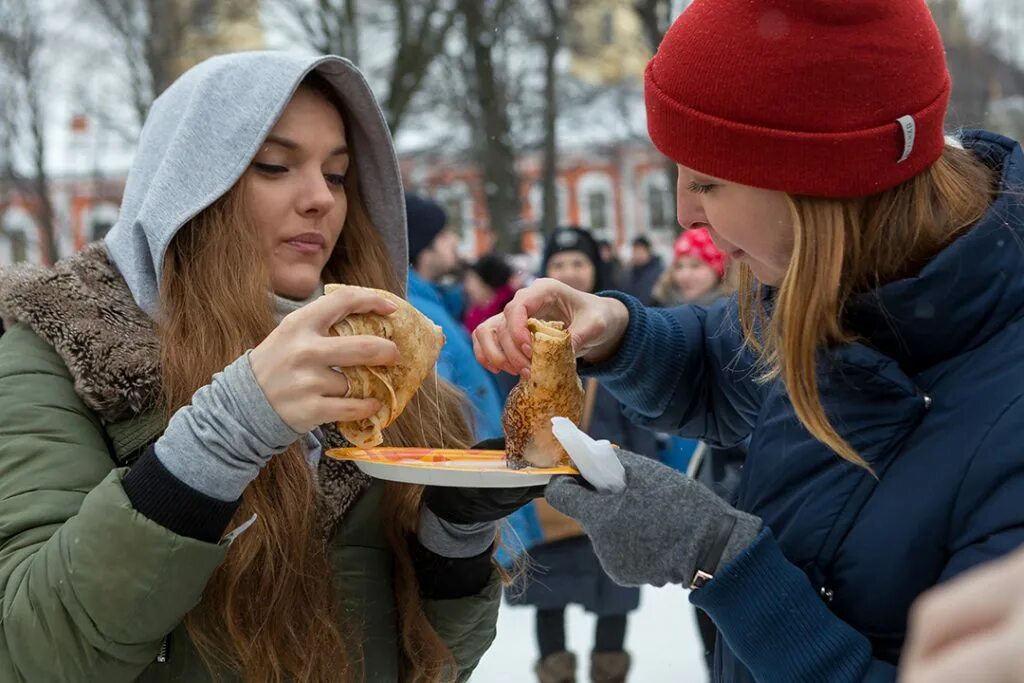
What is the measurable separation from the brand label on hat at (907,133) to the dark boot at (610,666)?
5.41m

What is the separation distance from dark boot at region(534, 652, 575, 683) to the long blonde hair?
201 inches

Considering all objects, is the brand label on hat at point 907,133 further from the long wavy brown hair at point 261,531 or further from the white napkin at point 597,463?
the long wavy brown hair at point 261,531

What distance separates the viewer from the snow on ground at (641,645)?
7.18 meters

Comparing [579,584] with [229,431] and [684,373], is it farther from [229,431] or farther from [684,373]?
[229,431]

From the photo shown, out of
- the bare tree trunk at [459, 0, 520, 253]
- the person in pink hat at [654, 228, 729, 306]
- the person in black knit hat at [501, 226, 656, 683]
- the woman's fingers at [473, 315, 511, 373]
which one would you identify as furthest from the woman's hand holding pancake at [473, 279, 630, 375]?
the bare tree trunk at [459, 0, 520, 253]

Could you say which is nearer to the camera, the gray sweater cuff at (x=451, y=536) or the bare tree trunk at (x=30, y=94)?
the gray sweater cuff at (x=451, y=536)

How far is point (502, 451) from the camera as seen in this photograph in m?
2.62

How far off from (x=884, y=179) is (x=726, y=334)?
0.81m

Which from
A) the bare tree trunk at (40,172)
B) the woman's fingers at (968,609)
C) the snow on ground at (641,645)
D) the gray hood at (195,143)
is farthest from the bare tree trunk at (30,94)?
the woman's fingers at (968,609)

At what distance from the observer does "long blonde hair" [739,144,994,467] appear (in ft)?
5.93

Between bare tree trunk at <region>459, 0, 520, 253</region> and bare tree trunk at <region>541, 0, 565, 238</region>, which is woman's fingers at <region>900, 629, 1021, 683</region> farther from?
bare tree trunk at <region>541, 0, 565, 238</region>

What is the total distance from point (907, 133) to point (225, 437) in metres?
1.33

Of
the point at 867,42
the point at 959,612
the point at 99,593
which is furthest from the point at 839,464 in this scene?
the point at 99,593

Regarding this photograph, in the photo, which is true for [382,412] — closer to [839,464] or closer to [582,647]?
[839,464]
